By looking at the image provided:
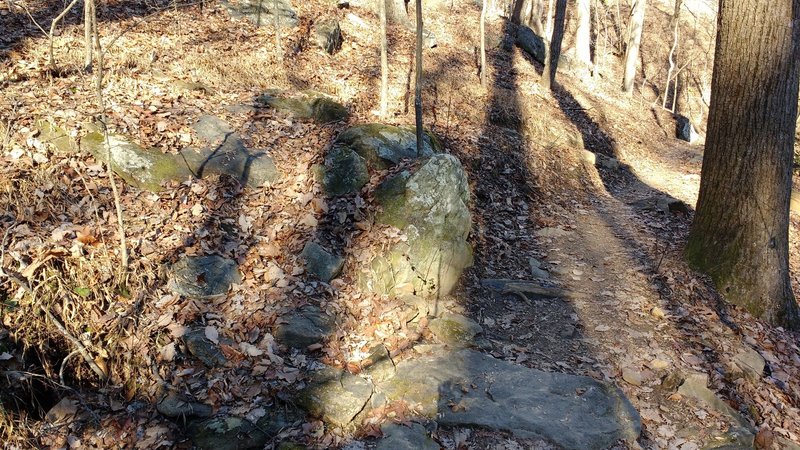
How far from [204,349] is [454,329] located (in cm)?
246

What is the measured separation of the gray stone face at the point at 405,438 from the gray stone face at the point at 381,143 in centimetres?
373

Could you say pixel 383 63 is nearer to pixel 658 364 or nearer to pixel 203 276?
pixel 203 276

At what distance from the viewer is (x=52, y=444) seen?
3.69 m

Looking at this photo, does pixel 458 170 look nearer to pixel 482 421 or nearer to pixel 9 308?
pixel 482 421

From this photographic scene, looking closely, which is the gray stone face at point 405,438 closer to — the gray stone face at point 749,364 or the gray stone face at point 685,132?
the gray stone face at point 749,364

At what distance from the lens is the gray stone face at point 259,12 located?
11.6 metres

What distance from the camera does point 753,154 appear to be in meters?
5.75

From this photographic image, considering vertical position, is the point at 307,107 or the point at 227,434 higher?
the point at 307,107

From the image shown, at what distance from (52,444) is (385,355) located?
2694 millimetres

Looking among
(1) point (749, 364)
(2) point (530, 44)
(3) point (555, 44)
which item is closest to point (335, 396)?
(1) point (749, 364)

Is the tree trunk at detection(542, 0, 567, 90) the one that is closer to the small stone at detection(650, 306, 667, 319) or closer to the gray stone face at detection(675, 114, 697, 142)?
the gray stone face at detection(675, 114, 697, 142)

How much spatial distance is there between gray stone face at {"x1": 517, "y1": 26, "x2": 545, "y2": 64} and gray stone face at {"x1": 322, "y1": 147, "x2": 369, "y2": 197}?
15.1 m

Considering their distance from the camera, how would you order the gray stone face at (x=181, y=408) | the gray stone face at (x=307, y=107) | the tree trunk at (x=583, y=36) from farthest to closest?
the tree trunk at (x=583, y=36) → the gray stone face at (x=307, y=107) → the gray stone face at (x=181, y=408)

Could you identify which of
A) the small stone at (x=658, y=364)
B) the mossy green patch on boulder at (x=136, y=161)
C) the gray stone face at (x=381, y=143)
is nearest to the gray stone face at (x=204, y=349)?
the mossy green patch on boulder at (x=136, y=161)
